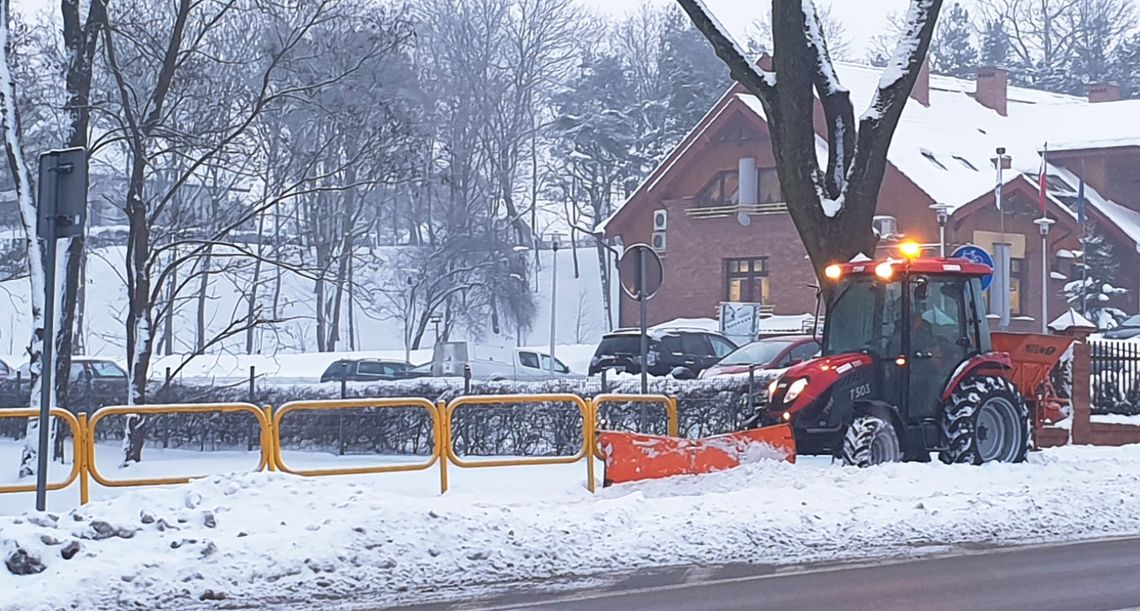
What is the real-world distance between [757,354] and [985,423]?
1189 centimetres

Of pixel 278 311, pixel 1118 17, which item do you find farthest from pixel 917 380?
pixel 1118 17

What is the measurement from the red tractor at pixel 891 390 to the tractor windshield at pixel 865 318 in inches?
0.4

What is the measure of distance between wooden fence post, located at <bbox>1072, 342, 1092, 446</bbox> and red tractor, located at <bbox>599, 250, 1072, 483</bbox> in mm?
5375

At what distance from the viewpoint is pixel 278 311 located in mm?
66312

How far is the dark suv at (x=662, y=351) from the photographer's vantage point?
1315 inches

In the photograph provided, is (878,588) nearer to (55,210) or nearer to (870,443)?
(870,443)

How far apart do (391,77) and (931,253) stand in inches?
663

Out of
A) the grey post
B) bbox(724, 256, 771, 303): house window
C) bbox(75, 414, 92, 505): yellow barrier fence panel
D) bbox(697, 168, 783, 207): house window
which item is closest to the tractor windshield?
bbox(75, 414, 92, 505): yellow barrier fence panel

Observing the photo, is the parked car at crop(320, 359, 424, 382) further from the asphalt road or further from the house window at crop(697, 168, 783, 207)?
the asphalt road

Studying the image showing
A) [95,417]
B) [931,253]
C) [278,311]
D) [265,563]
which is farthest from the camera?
[278,311]

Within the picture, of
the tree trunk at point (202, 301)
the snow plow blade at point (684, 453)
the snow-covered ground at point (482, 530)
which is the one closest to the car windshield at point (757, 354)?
the tree trunk at point (202, 301)

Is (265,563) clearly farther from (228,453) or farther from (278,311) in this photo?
(278,311)

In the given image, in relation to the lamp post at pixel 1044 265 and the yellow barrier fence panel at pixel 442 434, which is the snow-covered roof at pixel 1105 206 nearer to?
the lamp post at pixel 1044 265

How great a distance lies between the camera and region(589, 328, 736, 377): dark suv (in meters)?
33.4
